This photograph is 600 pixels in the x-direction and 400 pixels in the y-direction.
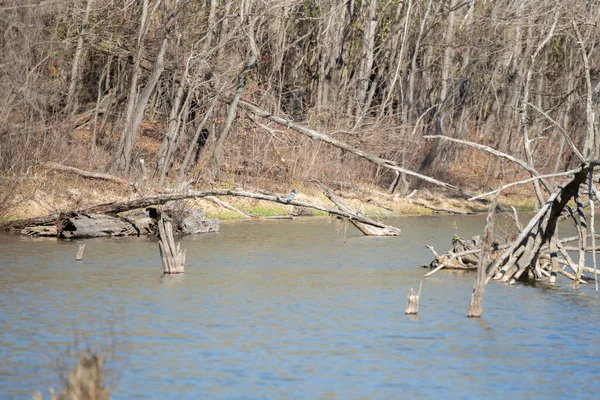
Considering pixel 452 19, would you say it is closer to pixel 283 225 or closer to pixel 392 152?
pixel 392 152

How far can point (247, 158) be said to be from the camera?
3434cm

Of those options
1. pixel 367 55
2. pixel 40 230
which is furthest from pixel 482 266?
pixel 367 55

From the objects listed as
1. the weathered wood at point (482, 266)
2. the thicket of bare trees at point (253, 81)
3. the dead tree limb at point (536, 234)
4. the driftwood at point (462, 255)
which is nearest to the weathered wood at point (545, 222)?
the dead tree limb at point (536, 234)

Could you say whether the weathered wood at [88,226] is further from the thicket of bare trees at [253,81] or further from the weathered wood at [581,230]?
the weathered wood at [581,230]

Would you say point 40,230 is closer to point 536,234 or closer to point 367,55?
point 536,234

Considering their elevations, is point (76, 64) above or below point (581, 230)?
above

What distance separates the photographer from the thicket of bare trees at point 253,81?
29.7 m

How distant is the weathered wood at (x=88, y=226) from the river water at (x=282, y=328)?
112cm

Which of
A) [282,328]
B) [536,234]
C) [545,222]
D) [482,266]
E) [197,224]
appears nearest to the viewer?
[482,266]

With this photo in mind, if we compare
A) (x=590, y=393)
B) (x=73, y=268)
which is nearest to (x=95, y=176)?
(x=73, y=268)

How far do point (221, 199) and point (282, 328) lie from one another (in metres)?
16.2

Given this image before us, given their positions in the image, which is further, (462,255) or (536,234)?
(462,255)

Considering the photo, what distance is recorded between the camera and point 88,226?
2488cm

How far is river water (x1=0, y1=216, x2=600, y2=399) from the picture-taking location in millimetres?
11969
